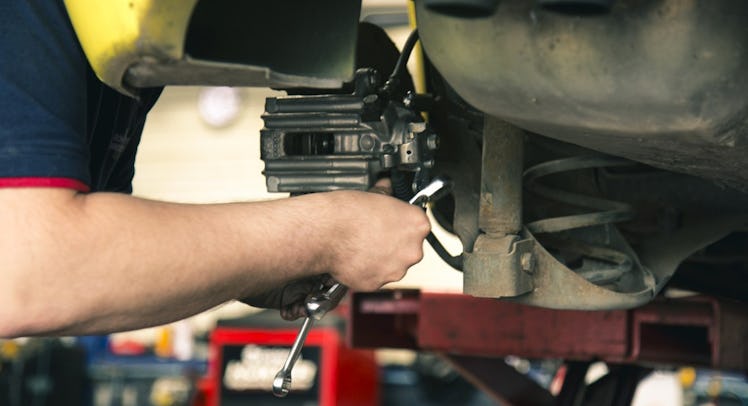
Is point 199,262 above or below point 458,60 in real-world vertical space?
below

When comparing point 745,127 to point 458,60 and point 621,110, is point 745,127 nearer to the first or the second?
point 621,110

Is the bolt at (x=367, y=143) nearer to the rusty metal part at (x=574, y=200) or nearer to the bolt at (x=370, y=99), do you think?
the bolt at (x=370, y=99)

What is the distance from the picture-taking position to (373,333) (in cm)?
333

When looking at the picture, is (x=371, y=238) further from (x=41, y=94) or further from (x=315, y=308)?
(x=41, y=94)

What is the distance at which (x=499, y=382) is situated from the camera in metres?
3.34

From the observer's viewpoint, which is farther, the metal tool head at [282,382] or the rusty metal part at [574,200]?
the rusty metal part at [574,200]

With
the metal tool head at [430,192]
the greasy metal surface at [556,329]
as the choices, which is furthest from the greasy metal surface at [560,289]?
the greasy metal surface at [556,329]

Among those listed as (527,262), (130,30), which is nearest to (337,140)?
(527,262)

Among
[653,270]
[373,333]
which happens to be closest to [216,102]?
[373,333]

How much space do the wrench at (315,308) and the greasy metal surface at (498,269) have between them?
139 millimetres

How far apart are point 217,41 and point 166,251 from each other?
374 mm

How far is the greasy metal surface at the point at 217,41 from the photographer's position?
1657mm

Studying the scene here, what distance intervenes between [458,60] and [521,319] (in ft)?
4.46

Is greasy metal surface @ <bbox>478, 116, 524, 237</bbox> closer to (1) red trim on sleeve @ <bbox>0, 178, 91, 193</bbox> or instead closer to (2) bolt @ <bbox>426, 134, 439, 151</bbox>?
(2) bolt @ <bbox>426, 134, 439, 151</bbox>
